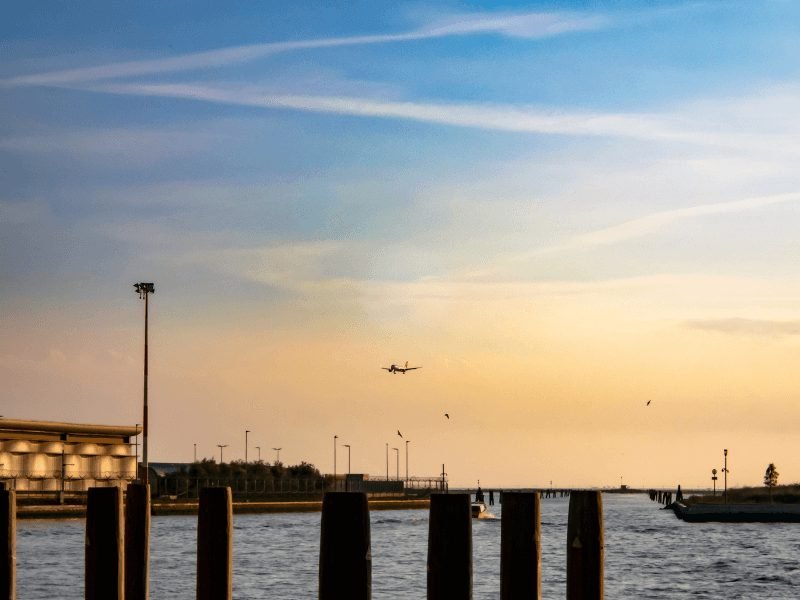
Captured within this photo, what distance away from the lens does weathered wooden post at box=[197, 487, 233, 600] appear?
1482cm

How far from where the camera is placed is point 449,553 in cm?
1333

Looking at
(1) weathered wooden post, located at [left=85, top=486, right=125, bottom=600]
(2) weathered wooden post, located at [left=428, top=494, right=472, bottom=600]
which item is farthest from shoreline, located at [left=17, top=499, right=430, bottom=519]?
(2) weathered wooden post, located at [left=428, top=494, right=472, bottom=600]

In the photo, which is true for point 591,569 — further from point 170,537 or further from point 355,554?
point 170,537

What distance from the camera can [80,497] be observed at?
3974 inches

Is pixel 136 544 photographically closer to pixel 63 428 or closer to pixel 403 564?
pixel 403 564

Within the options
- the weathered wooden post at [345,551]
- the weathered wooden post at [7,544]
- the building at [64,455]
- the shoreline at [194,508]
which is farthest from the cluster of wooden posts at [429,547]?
the building at [64,455]

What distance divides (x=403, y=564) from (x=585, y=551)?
44.2 m

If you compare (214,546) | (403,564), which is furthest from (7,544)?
(403,564)

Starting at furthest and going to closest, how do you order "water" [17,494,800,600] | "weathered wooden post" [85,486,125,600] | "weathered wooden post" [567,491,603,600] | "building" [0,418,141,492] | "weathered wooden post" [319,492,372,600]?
"building" [0,418,141,492], "water" [17,494,800,600], "weathered wooden post" [85,486,125,600], "weathered wooden post" [567,491,603,600], "weathered wooden post" [319,492,372,600]

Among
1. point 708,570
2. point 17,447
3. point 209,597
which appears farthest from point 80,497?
point 209,597

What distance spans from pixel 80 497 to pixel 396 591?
61695mm

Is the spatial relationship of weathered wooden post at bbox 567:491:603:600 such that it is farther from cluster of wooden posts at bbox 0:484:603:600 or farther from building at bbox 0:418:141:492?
building at bbox 0:418:141:492

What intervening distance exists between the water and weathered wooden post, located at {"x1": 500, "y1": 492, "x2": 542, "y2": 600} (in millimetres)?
25873

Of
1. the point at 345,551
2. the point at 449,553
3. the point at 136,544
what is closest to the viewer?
the point at 345,551
